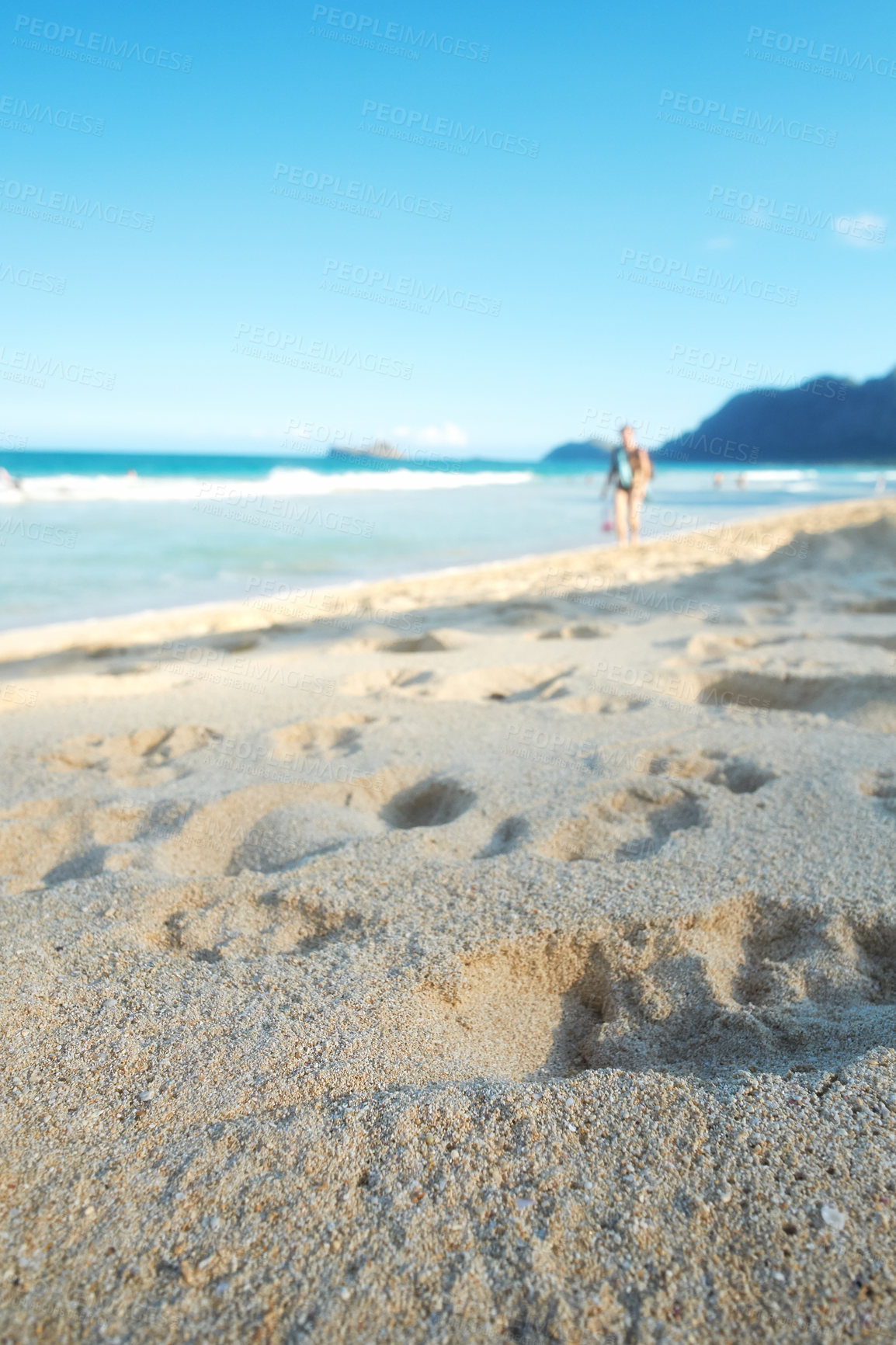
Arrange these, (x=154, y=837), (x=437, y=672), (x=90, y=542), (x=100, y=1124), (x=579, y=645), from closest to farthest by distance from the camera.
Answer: (x=100, y=1124) → (x=154, y=837) → (x=437, y=672) → (x=579, y=645) → (x=90, y=542)

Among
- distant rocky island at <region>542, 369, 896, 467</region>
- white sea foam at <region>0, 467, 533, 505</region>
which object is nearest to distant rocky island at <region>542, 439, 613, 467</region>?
distant rocky island at <region>542, 369, 896, 467</region>

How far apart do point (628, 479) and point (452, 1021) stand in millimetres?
9802

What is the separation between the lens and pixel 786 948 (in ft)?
5.19

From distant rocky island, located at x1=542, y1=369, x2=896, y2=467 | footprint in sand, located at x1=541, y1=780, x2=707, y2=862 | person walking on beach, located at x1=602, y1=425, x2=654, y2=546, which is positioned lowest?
footprint in sand, located at x1=541, y1=780, x2=707, y2=862

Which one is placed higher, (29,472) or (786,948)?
(29,472)

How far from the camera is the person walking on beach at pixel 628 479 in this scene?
971 centimetres

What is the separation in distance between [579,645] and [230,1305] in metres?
3.70

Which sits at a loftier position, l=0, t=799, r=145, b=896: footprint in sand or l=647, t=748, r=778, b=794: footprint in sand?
l=0, t=799, r=145, b=896: footprint in sand

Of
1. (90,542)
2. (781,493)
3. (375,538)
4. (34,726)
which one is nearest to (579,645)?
(34,726)

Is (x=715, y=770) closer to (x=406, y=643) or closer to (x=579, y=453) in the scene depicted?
(x=406, y=643)

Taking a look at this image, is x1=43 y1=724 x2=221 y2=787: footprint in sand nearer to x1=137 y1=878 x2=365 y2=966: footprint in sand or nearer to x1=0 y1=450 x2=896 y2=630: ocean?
x1=137 y1=878 x2=365 y2=966: footprint in sand

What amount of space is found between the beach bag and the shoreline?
35.7 inches

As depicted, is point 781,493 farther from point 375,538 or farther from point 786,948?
point 786,948

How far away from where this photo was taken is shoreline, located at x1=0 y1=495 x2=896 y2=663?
18.1ft
